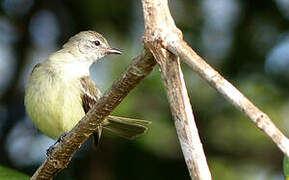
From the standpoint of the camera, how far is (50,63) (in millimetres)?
4980

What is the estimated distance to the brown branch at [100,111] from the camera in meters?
2.47

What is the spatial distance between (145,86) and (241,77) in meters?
0.95

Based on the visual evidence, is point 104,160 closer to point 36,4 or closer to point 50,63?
point 50,63

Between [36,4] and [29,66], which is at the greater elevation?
[36,4]

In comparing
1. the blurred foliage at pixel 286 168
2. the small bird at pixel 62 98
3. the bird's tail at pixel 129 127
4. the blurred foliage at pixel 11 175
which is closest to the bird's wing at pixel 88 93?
the small bird at pixel 62 98

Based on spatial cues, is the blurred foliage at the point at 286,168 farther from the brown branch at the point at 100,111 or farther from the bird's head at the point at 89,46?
the bird's head at the point at 89,46

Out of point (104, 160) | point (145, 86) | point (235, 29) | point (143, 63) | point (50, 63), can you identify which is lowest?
point (143, 63)

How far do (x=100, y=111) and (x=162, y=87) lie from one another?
222cm

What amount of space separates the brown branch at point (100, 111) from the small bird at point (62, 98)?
1170mm

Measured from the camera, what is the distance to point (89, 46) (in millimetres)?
5578

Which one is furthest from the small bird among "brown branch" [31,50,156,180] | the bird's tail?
"brown branch" [31,50,156,180]

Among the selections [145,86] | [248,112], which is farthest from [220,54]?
[248,112]

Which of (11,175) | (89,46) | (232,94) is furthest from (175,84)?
(89,46)

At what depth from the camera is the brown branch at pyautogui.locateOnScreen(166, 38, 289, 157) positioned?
175 cm
